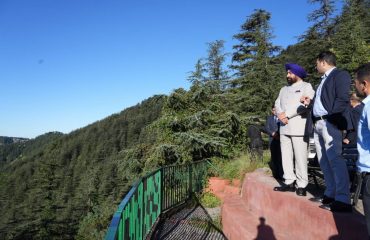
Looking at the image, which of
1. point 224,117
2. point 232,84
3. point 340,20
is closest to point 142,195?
point 224,117

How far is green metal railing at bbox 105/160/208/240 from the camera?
3570mm

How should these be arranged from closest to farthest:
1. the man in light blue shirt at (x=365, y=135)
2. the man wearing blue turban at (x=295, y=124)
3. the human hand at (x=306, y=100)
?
the man in light blue shirt at (x=365, y=135)
the human hand at (x=306, y=100)
the man wearing blue turban at (x=295, y=124)

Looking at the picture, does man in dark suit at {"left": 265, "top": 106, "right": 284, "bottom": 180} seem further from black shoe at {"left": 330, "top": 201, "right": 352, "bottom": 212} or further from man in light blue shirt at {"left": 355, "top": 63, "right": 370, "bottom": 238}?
man in light blue shirt at {"left": 355, "top": 63, "right": 370, "bottom": 238}

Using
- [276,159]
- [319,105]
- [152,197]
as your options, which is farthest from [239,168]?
[319,105]

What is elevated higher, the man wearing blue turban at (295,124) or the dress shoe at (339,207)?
the man wearing blue turban at (295,124)

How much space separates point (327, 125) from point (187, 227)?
13.1 ft

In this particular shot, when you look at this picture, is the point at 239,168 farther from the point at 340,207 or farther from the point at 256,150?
the point at 340,207

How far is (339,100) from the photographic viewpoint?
4.17 metres

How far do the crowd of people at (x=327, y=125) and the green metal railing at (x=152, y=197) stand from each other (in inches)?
82.7

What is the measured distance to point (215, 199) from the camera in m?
9.62

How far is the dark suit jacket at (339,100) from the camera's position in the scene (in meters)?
4.16

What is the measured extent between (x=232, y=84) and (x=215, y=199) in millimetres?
19101

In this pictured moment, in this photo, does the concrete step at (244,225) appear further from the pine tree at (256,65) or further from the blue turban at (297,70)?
the pine tree at (256,65)

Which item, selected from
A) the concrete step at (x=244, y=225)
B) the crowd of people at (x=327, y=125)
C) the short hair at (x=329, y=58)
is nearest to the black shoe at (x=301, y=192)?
the crowd of people at (x=327, y=125)
